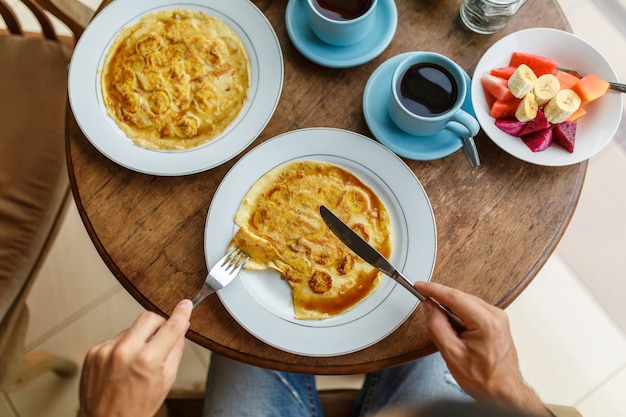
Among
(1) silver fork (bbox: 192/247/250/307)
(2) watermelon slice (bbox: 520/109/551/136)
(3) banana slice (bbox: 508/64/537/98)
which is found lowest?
(1) silver fork (bbox: 192/247/250/307)

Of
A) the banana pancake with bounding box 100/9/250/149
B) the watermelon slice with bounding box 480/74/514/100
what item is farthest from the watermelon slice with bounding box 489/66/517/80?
the banana pancake with bounding box 100/9/250/149

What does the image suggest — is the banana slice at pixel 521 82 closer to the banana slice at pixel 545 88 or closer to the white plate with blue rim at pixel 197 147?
the banana slice at pixel 545 88

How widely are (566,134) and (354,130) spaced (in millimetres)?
450

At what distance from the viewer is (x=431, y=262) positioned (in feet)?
3.79

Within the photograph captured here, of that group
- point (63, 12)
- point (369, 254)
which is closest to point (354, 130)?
point (369, 254)

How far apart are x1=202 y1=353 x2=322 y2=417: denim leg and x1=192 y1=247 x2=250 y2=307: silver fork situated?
0.42 m

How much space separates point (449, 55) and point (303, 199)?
1.59 ft

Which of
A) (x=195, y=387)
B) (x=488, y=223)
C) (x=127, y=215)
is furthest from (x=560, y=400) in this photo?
(x=127, y=215)

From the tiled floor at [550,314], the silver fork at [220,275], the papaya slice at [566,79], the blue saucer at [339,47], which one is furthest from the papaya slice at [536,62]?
the tiled floor at [550,314]

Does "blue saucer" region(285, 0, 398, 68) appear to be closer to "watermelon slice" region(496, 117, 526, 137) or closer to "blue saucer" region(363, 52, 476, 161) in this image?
"blue saucer" region(363, 52, 476, 161)

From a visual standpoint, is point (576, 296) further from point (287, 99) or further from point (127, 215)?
point (127, 215)

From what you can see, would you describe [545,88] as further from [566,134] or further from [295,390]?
[295,390]

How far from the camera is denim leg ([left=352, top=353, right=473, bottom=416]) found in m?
1.43

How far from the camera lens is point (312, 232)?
1.21 metres
